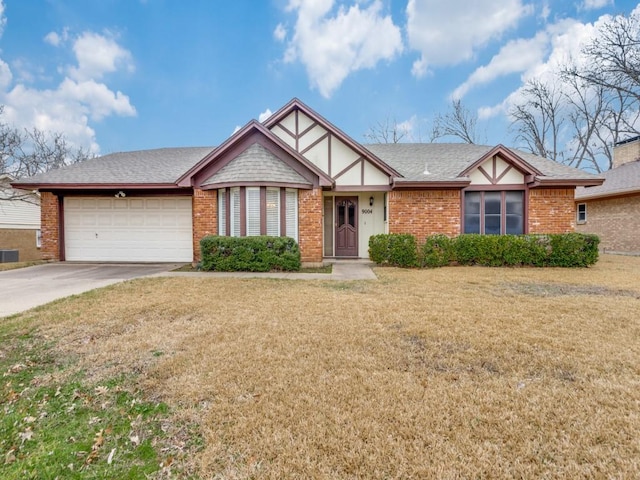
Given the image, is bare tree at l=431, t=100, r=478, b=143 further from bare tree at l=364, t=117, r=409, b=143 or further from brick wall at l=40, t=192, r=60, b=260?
brick wall at l=40, t=192, r=60, b=260

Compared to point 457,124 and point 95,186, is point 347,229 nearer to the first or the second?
point 95,186

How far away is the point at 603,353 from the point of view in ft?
11.9

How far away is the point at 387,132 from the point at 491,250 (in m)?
22.1

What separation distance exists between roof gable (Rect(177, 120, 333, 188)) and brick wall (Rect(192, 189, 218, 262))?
368 millimetres

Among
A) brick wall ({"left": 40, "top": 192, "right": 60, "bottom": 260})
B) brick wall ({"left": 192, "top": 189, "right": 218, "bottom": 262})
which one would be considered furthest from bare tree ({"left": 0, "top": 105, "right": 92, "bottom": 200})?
brick wall ({"left": 192, "top": 189, "right": 218, "bottom": 262})

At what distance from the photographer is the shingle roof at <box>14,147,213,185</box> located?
11.9 m

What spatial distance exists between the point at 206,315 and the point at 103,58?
64.7 feet

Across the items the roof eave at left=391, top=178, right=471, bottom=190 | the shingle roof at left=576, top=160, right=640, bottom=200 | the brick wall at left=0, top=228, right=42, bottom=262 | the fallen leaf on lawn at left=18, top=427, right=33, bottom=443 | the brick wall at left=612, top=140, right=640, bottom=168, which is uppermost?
the brick wall at left=612, top=140, right=640, bottom=168

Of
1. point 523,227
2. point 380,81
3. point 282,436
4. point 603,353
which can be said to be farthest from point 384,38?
point 282,436

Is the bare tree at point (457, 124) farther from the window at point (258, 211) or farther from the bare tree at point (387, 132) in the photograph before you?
the window at point (258, 211)

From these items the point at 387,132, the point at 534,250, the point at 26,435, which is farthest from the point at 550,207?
the point at 387,132

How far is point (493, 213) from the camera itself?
12273mm

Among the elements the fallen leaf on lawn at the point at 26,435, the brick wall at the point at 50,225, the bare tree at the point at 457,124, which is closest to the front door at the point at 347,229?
the brick wall at the point at 50,225

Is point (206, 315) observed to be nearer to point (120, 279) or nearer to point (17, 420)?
point (17, 420)
